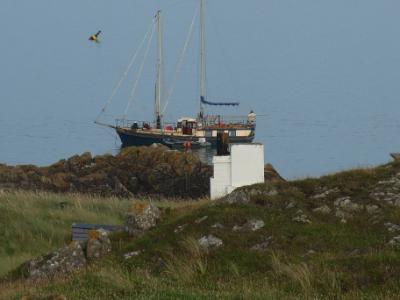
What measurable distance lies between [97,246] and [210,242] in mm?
2308

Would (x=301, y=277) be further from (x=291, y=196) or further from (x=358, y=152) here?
(x=358, y=152)

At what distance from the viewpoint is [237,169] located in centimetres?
2323

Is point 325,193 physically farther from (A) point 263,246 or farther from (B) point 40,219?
(B) point 40,219

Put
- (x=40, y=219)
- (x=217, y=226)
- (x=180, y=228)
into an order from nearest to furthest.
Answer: (x=217, y=226), (x=180, y=228), (x=40, y=219)

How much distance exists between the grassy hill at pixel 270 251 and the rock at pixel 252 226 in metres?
0.04

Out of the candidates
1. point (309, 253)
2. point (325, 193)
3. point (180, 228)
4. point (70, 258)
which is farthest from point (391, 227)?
point (70, 258)

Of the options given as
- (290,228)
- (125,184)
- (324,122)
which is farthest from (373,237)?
(324,122)

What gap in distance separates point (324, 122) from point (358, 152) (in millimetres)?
44569

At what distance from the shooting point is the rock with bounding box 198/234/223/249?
16.5 metres

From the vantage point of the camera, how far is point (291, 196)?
18453 mm

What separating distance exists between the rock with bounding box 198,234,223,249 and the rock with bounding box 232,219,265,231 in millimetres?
589

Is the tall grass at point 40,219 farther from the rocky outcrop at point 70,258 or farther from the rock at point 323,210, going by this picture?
the rock at point 323,210

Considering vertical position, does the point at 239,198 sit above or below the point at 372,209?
above

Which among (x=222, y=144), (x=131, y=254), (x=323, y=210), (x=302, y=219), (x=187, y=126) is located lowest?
(x=131, y=254)
